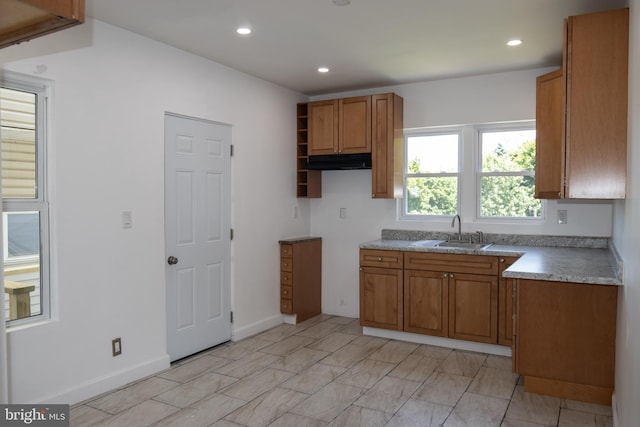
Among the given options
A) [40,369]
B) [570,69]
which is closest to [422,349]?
[570,69]

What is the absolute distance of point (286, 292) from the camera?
5.04m

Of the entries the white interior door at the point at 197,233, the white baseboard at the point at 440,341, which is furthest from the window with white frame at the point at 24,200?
the white baseboard at the point at 440,341

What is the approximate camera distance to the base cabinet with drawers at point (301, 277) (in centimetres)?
502

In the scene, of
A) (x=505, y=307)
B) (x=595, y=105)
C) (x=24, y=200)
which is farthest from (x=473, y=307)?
(x=24, y=200)

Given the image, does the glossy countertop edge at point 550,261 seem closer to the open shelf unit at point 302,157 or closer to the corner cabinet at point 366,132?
the corner cabinet at point 366,132

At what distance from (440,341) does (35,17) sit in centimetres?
411

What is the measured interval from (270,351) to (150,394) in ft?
3.97

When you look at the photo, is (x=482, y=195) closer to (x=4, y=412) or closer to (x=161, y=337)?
(x=161, y=337)

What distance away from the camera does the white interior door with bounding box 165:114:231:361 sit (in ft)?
12.4

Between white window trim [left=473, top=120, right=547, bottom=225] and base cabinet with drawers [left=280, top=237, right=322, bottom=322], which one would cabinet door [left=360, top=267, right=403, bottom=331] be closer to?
base cabinet with drawers [left=280, top=237, right=322, bottom=322]

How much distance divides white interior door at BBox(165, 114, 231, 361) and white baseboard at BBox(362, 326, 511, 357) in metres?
1.48

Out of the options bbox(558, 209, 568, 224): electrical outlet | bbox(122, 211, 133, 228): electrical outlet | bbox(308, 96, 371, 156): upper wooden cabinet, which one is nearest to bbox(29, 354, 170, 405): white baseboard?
bbox(122, 211, 133, 228): electrical outlet

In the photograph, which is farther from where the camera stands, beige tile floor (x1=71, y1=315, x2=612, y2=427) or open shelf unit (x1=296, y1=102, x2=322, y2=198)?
open shelf unit (x1=296, y1=102, x2=322, y2=198)

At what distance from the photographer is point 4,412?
243 centimetres
